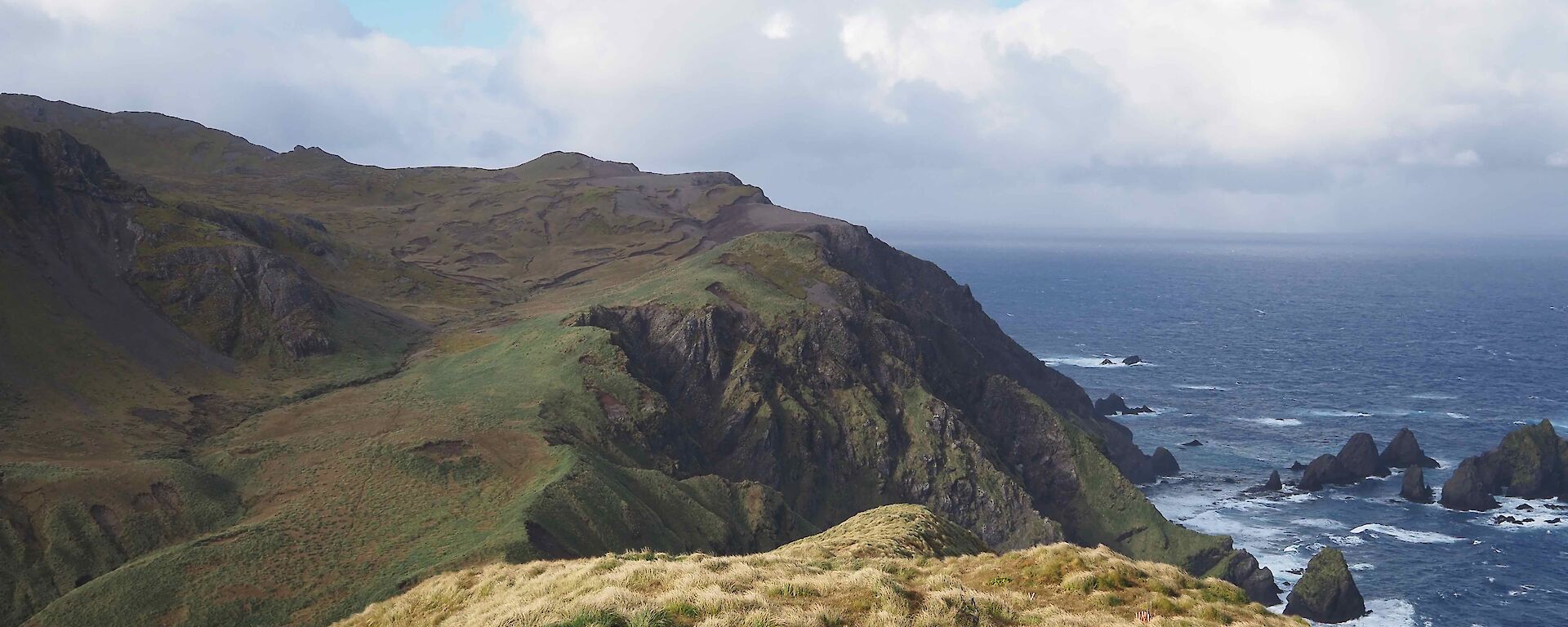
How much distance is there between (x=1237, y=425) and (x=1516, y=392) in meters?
57.3

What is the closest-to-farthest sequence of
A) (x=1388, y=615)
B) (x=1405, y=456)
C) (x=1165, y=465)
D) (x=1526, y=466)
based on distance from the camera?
(x=1388, y=615), (x=1526, y=466), (x=1405, y=456), (x=1165, y=465)

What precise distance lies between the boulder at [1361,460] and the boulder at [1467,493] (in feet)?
32.1

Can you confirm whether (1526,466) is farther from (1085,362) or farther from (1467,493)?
(1085,362)

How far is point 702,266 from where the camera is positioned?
121625 millimetres

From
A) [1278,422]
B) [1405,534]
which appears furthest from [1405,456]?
[1405,534]

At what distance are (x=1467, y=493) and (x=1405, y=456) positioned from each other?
15.5 meters

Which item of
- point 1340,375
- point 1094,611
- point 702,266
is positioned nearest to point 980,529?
point 702,266

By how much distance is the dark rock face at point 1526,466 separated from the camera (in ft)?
343

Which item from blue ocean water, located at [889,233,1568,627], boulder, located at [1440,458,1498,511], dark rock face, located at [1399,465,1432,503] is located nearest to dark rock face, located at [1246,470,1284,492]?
blue ocean water, located at [889,233,1568,627]

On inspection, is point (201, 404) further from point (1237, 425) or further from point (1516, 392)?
point (1516, 392)

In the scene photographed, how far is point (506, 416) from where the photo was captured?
2835 inches

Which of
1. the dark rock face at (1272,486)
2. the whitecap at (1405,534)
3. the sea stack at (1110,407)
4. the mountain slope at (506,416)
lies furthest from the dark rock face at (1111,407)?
the whitecap at (1405,534)

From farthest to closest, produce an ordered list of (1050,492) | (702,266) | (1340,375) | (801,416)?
(1340,375)
(702,266)
(1050,492)
(801,416)

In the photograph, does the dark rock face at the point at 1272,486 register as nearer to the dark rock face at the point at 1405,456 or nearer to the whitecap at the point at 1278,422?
the dark rock face at the point at 1405,456
